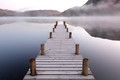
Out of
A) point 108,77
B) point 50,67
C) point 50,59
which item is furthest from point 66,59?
point 108,77

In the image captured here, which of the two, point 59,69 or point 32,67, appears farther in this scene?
point 59,69

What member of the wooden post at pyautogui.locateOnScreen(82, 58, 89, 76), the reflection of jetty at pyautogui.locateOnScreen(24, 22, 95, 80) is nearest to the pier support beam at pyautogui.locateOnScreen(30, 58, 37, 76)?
the reflection of jetty at pyautogui.locateOnScreen(24, 22, 95, 80)

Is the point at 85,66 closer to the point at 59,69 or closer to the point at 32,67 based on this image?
the point at 59,69

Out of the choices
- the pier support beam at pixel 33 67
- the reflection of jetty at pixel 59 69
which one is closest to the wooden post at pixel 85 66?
the reflection of jetty at pixel 59 69

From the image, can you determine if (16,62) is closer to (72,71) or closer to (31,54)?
(31,54)

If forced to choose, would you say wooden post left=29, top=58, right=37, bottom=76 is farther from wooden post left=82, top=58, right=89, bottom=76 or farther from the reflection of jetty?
wooden post left=82, top=58, right=89, bottom=76

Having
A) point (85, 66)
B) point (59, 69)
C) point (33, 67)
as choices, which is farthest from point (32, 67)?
point (85, 66)

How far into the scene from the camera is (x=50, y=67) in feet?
25.2

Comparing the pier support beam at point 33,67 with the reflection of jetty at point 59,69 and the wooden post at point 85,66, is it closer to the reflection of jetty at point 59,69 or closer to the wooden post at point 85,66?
the reflection of jetty at point 59,69

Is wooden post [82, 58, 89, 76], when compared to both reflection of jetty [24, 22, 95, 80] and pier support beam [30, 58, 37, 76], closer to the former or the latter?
reflection of jetty [24, 22, 95, 80]

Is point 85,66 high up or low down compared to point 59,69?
up

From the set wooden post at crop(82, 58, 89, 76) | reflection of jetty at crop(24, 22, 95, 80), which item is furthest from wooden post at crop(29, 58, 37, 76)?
wooden post at crop(82, 58, 89, 76)

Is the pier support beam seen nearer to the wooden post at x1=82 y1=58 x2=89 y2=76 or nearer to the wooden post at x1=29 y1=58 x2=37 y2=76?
the wooden post at x1=29 y1=58 x2=37 y2=76

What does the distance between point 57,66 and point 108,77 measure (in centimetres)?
488
